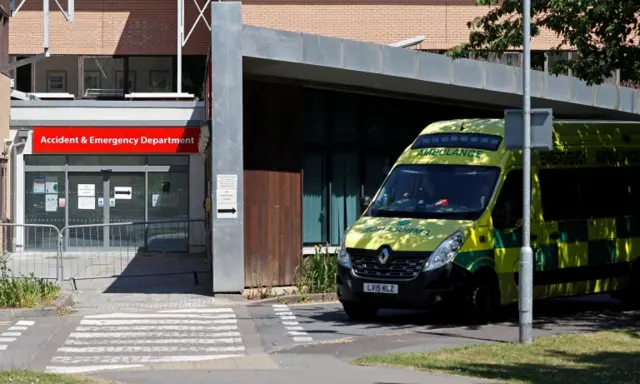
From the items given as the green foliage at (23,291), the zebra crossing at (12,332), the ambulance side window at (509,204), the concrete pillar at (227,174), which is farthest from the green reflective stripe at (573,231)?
the green foliage at (23,291)

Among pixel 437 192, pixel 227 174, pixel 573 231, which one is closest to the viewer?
pixel 437 192

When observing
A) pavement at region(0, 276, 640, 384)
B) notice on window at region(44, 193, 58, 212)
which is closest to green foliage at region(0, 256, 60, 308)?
pavement at region(0, 276, 640, 384)

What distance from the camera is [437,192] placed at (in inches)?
663

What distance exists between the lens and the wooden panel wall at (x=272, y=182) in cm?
2139

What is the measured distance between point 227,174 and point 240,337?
527 cm

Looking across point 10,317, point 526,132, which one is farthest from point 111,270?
point 526,132

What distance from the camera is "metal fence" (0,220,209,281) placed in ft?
75.4

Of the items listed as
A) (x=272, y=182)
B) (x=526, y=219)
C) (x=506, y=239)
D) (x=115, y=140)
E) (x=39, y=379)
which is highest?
(x=115, y=140)

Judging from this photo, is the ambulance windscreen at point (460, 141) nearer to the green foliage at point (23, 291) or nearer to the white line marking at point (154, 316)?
the white line marking at point (154, 316)

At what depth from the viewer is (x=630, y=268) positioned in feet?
60.6

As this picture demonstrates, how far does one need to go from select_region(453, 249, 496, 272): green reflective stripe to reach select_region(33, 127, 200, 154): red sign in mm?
16426

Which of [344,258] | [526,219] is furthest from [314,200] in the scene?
[526,219]

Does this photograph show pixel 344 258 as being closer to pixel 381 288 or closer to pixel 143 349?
pixel 381 288

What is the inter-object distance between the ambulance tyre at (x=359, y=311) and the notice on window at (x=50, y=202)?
16500 millimetres
